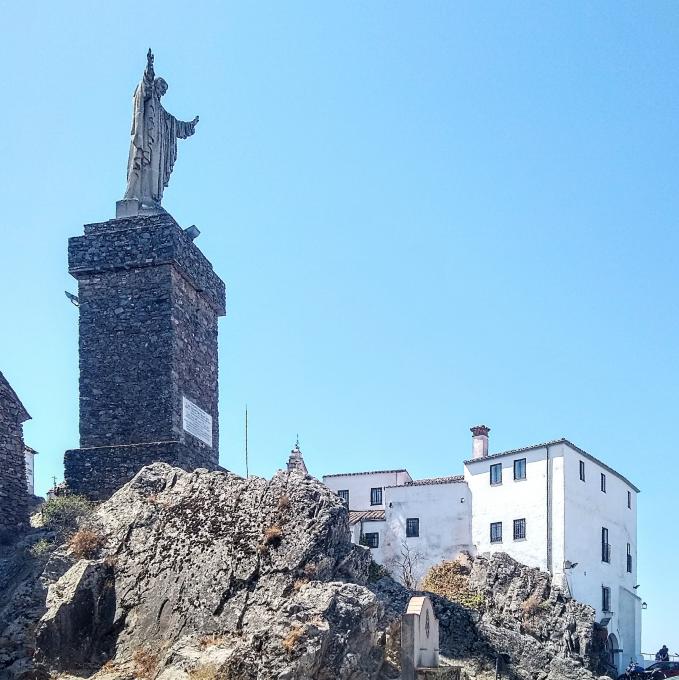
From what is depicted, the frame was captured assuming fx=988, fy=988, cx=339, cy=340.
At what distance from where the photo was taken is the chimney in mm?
51719

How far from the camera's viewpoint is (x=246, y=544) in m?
20.5

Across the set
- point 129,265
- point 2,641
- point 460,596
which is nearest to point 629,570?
point 460,596

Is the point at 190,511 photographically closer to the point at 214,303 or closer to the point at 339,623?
the point at 339,623

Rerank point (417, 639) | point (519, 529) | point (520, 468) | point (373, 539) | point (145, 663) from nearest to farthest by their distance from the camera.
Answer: point (145, 663), point (417, 639), point (519, 529), point (520, 468), point (373, 539)

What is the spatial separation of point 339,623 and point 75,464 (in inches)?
407

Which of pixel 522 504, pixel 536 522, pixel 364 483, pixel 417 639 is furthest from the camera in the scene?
pixel 364 483

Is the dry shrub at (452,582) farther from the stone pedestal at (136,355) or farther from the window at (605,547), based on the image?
the stone pedestal at (136,355)

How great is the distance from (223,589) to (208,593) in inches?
12.0

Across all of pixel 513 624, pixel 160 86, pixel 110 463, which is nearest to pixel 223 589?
pixel 110 463

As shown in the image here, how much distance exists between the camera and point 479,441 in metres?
51.9

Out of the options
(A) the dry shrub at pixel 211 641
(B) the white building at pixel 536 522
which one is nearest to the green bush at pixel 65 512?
(A) the dry shrub at pixel 211 641

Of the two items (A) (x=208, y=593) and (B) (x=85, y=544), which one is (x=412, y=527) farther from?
(A) (x=208, y=593)

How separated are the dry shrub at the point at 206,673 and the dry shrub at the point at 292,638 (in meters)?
1.19

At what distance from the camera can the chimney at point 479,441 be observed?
51.7 meters
